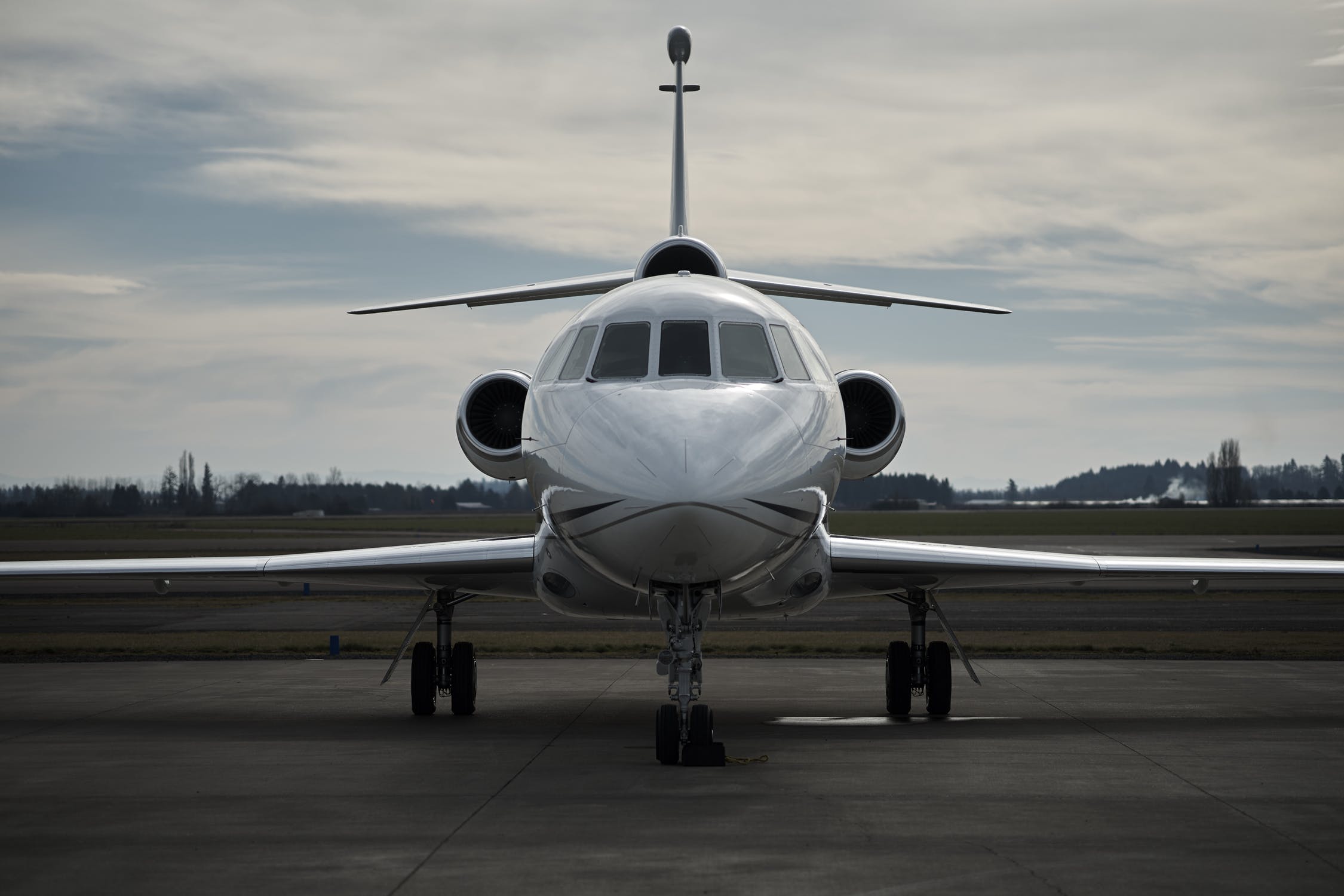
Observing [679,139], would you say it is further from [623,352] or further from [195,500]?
[195,500]

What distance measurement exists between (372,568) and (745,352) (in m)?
5.03

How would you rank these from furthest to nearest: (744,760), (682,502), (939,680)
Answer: (939,680) < (744,760) < (682,502)

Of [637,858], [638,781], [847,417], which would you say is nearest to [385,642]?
[847,417]

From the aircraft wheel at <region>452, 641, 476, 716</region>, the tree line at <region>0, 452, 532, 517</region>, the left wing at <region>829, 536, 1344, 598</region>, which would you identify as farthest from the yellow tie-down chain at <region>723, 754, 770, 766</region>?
the tree line at <region>0, 452, 532, 517</region>

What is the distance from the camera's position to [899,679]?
13.7 meters

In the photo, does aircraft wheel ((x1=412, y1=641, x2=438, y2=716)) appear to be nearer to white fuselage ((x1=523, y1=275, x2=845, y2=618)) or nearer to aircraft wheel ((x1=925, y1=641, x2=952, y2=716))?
white fuselage ((x1=523, y1=275, x2=845, y2=618))

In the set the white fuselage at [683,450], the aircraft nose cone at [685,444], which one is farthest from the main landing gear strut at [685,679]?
the aircraft nose cone at [685,444]

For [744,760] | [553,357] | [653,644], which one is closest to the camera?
[744,760]

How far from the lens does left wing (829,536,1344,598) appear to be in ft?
38.8

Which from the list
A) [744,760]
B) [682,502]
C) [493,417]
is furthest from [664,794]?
[493,417]

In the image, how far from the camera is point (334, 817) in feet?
26.3

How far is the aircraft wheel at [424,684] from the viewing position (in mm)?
13688

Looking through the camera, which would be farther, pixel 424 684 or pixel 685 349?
pixel 424 684

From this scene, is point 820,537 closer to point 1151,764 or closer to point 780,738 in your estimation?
point 780,738
